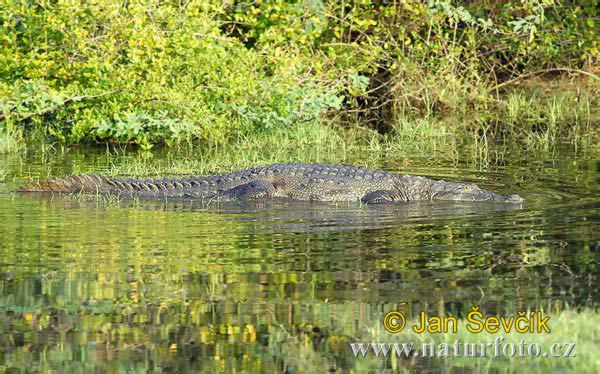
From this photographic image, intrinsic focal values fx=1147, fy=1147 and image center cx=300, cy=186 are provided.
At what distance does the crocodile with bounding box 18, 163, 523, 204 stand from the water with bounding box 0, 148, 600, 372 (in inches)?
15.1

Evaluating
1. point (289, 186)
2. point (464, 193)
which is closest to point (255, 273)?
point (464, 193)

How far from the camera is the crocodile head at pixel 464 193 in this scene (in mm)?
9938

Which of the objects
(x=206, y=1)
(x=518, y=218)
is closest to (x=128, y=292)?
(x=518, y=218)

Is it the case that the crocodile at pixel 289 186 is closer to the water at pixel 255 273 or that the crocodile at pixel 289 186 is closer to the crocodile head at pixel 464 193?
the crocodile head at pixel 464 193

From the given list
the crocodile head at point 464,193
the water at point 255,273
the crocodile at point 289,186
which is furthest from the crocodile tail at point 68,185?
the crocodile head at point 464,193

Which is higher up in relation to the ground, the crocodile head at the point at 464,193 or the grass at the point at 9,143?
the grass at the point at 9,143

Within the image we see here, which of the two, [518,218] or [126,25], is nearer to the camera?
[518,218]

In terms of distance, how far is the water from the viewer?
530cm

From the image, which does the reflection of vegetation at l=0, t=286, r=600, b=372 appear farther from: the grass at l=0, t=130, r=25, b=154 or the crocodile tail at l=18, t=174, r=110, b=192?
the grass at l=0, t=130, r=25, b=154

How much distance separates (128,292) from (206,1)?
325 inches

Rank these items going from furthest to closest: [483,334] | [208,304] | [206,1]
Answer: [206,1], [208,304], [483,334]

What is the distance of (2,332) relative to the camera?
218 inches

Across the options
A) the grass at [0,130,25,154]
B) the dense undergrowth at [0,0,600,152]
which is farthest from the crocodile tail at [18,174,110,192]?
the grass at [0,130,25,154]

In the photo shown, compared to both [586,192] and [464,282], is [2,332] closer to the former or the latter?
[464,282]
